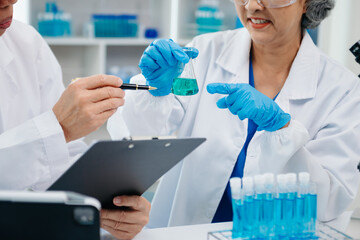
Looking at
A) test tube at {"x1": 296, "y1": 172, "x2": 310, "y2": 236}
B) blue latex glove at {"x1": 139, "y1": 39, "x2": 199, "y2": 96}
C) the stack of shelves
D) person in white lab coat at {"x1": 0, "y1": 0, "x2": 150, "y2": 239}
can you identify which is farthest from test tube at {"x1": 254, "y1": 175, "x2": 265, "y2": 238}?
the stack of shelves

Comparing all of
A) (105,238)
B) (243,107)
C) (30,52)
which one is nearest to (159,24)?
(30,52)

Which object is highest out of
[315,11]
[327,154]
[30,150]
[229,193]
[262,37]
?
[315,11]

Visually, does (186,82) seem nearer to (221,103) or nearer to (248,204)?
(221,103)

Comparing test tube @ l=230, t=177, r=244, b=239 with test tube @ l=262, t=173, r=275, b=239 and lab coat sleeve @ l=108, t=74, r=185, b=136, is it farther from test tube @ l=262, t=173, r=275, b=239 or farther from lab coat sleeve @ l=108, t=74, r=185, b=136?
lab coat sleeve @ l=108, t=74, r=185, b=136

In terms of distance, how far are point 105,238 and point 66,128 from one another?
39 centimetres

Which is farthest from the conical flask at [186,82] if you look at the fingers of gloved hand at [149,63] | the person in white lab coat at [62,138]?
the person in white lab coat at [62,138]

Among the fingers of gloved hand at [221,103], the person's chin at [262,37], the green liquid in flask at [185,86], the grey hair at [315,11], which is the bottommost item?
the fingers of gloved hand at [221,103]

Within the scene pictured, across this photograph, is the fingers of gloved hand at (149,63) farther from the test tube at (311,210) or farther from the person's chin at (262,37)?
the test tube at (311,210)

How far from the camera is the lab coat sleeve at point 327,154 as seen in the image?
6.01 ft

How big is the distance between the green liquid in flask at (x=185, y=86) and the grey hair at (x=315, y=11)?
0.66 meters

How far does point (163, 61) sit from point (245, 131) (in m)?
0.48

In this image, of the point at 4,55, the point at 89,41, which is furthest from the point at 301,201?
the point at 89,41

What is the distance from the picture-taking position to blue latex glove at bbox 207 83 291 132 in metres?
1.79

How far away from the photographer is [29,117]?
202 cm
